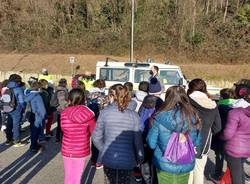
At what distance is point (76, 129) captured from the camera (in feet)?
17.1

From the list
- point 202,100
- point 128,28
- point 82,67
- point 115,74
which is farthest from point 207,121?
point 128,28

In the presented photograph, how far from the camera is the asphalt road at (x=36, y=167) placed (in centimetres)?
720

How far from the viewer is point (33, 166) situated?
26.5 feet

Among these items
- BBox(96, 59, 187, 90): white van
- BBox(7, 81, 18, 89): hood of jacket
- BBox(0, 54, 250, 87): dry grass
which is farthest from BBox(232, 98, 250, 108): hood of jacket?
BBox(0, 54, 250, 87): dry grass

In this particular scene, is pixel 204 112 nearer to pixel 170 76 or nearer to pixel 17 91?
pixel 17 91

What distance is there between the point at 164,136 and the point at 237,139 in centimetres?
176

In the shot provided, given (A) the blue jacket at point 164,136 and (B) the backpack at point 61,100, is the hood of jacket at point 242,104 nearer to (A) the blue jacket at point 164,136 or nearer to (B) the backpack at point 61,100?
(A) the blue jacket at point 164,136

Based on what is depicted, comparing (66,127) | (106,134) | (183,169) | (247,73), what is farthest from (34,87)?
(247,73)

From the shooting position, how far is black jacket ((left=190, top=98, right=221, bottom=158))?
5453 millimetres

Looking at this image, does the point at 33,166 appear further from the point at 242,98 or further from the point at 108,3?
the point at 108,3

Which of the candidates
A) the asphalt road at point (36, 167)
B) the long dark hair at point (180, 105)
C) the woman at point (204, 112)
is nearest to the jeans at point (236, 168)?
the woman at point (204, 112)

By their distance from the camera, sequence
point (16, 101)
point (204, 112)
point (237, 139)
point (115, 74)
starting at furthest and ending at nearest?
point (115, 74) < point (16, 101) < point (237, 139) < point (204, 112)

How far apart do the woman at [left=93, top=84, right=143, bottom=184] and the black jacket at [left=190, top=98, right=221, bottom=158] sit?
1144 millimetres

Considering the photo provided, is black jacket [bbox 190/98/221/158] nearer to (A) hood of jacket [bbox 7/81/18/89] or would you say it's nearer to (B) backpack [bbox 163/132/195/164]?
(B) backpack [bbox 163/132/195/164]
